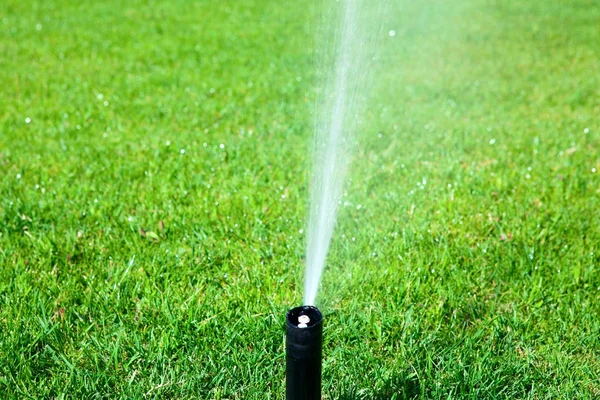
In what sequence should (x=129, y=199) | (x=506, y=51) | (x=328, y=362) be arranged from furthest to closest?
1. (x=506, y=51)
2. (x=129, y=199)
3. (x=328, y=362)

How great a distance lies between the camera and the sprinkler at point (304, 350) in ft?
6.12

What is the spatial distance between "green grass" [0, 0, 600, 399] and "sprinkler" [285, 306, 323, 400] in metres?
0.50

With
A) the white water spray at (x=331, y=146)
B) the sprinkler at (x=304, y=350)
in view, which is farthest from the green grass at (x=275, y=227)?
the sprinkler at (x=304, y=350)

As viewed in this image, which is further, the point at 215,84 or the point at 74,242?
the point at 215,84

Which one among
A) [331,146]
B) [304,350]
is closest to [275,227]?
[331,146]

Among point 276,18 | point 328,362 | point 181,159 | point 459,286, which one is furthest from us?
point 276,18

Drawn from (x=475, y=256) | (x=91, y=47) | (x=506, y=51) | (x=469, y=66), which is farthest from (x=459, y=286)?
(x=91, y=47)

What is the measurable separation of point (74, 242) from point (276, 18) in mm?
5443

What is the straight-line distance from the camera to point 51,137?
15.4ft

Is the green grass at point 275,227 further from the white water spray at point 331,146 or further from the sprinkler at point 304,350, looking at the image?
the sprinkler at point 304,350

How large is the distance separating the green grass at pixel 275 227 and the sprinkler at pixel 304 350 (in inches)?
19.6

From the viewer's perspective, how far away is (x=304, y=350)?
6.17 feet

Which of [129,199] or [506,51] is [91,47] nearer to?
[129,199]

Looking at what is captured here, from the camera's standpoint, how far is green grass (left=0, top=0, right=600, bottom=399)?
2562mm
